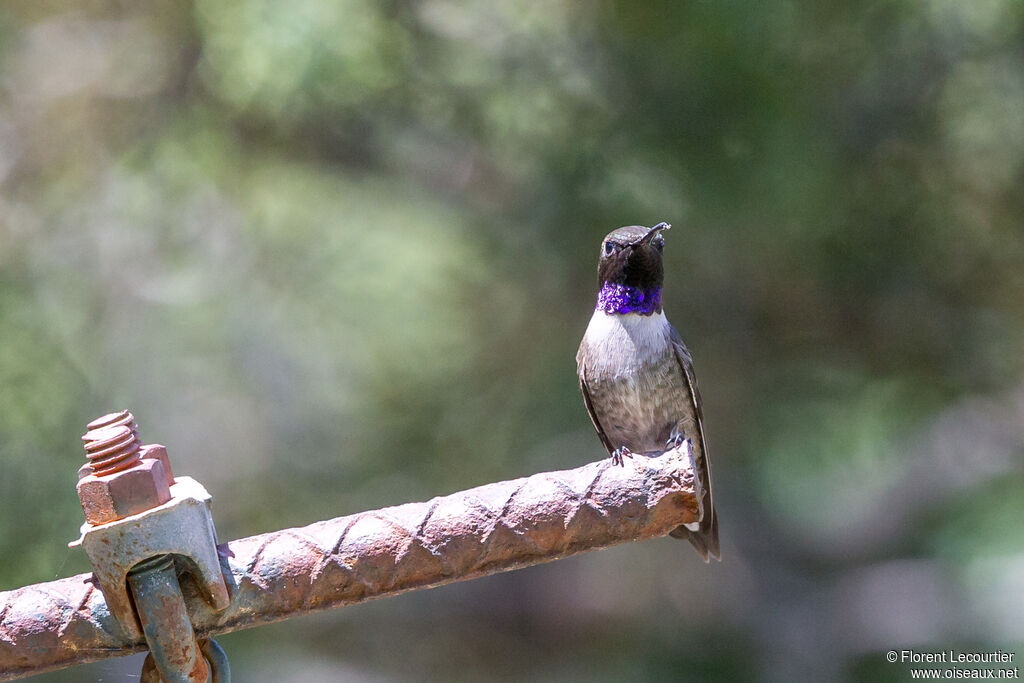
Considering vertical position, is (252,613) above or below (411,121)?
below

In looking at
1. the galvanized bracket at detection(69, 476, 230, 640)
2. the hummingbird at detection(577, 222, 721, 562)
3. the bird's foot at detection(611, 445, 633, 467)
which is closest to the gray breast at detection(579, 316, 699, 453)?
the hummingbird at detection(577, 222, 721, 562)

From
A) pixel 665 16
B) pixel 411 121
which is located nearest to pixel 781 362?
pixel 665 16

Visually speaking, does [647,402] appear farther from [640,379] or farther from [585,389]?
[585,389]

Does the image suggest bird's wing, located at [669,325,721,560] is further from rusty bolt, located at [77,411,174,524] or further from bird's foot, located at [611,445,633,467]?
rusty bolt, located at [77,411,174,524]

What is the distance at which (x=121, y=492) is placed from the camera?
0.98 metres

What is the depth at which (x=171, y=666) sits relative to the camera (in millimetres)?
1003

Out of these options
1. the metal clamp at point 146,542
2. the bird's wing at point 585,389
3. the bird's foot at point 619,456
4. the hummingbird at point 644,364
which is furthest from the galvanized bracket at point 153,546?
the bird's wing at point 585,389

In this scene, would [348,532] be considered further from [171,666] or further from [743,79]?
[743,79]

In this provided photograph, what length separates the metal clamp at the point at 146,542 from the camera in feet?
3.22

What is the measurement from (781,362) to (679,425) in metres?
1.21

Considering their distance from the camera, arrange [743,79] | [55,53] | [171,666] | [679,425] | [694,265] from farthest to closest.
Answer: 1. [55,53]
2. [694,265]
3. [743,79]
4. [679,425]
5. [171,666]

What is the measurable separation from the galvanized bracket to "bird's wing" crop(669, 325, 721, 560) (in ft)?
5.89

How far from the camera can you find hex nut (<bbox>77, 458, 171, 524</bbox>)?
98cm

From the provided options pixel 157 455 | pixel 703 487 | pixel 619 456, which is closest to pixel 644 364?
pixel 703 487
